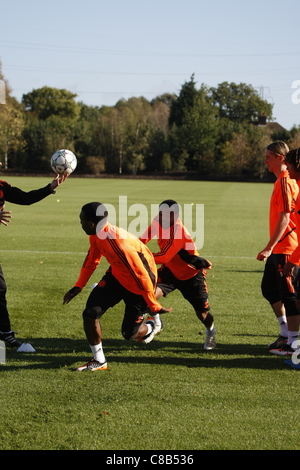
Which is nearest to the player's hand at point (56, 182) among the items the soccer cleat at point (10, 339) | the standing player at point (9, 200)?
the standing player at point (9, 200)

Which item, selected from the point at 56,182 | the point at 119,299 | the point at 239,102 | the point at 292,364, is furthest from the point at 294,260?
the point at 239,102

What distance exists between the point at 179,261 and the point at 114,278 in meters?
1.05

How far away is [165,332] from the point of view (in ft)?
24.7

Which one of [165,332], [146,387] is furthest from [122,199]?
[146,387]

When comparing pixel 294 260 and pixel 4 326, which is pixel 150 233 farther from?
pixel 4 326

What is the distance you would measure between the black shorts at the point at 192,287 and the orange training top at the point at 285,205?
0.98 meters

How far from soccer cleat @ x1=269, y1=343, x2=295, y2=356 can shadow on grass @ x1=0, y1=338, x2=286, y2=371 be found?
98 mm

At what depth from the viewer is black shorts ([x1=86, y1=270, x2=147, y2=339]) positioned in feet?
19.9

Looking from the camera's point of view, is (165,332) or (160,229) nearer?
(160,229)

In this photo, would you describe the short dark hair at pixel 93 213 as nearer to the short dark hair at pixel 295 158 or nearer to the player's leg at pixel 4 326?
the player's leg at pixel 4 326

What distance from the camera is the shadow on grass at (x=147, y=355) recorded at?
20.3 ft

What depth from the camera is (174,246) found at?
664 cm

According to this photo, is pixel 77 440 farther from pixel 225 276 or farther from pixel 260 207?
pixel 260 207
